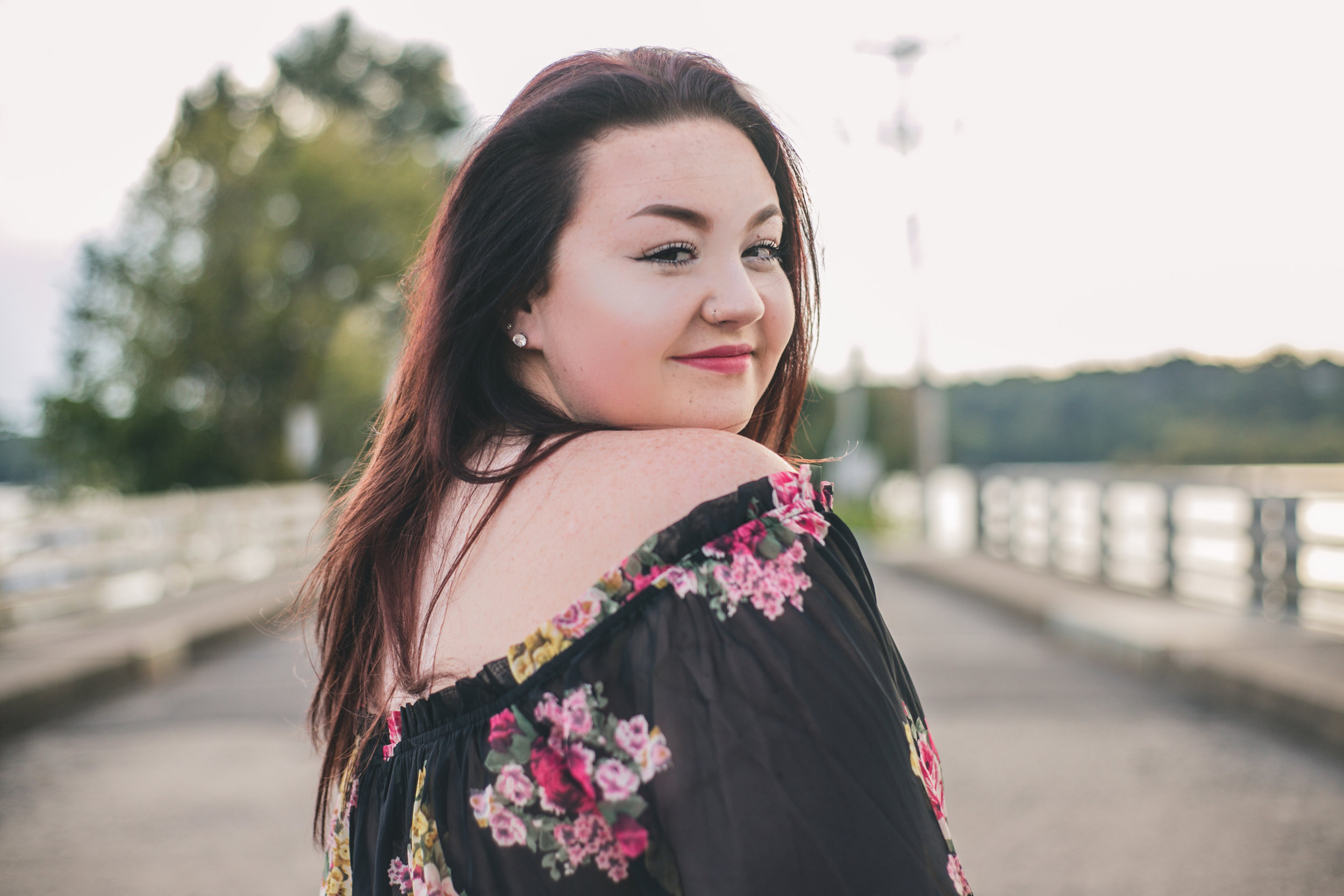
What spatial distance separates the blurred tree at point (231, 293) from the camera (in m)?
24.2

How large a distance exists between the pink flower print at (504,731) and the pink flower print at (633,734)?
0.11 metres

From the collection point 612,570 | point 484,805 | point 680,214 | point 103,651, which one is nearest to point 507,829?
point 484,805

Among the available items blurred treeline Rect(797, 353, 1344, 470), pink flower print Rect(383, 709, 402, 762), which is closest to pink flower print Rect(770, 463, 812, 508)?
pink flower print Rect(383, 709, 402, 762)

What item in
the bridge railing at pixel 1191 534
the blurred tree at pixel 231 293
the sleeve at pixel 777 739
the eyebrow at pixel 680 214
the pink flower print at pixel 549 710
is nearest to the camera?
the sleeve at pixel 777 739

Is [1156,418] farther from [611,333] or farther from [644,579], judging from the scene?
[644,579]

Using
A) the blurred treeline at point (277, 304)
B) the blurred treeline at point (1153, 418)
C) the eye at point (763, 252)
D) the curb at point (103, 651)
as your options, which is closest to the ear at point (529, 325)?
the eye at point (763, 252)

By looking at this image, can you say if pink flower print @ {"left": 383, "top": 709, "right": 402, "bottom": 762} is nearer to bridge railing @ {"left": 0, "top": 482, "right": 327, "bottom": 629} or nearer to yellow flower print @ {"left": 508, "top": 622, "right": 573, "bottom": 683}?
yellow flower print @ {"left": 508, "top": 622, "right": 573, "bottom": 683}

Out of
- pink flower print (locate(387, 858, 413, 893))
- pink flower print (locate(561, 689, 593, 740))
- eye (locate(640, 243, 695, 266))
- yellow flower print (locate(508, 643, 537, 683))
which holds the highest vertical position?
eye (locate(640, 243, 695, 266))

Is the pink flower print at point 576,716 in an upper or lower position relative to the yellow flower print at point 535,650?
lower

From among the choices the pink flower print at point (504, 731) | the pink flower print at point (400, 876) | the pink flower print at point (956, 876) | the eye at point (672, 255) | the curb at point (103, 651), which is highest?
the eye at point (672, 255)

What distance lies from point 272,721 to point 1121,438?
45.6 metres

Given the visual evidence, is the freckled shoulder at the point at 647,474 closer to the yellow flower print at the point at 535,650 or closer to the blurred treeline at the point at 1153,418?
the yellow flower print at the point at 535,650

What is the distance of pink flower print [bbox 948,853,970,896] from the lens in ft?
3.05

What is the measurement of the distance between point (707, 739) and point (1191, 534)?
9.38 m
